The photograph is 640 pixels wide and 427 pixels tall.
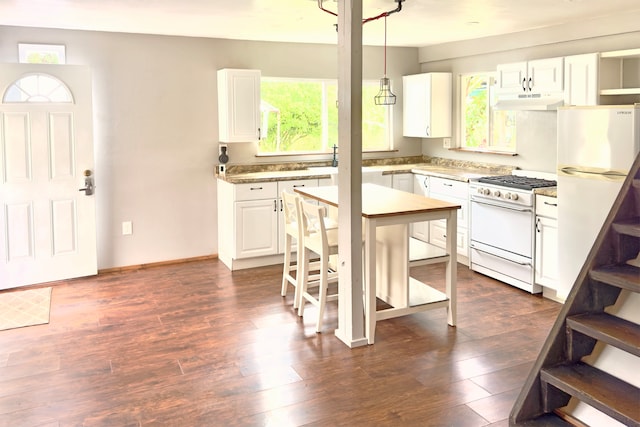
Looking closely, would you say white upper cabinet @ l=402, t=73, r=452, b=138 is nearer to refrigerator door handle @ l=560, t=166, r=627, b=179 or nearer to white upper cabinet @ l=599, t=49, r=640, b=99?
white upper cabinet @ l=599, t=49, r=640, b=99

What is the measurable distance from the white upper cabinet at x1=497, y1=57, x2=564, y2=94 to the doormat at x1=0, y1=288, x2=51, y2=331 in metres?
4.56

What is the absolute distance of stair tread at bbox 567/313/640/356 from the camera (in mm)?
2459

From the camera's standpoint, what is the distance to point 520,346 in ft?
12.7

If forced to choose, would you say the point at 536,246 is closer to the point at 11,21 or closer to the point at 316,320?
the point at 316,320

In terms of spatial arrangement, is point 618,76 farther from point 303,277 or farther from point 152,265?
point 152,265

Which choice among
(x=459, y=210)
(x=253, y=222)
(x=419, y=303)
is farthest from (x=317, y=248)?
(x=459, y=210)

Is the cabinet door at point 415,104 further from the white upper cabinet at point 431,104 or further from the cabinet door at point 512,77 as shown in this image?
the cabinet door at point 512,77

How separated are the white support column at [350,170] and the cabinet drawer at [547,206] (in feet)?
6.06

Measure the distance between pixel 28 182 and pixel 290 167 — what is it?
2.67 m

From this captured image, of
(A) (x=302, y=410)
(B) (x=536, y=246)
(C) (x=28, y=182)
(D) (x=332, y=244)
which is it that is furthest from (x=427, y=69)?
(A) (x=302, y=410)

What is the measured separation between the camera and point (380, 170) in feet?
21.0

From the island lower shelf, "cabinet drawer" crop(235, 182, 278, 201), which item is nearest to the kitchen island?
the island lower shelf

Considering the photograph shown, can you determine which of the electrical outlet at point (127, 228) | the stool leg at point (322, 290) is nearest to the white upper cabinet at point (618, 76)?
the stool leg at point (322, 290)

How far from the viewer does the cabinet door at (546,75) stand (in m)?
4.91
